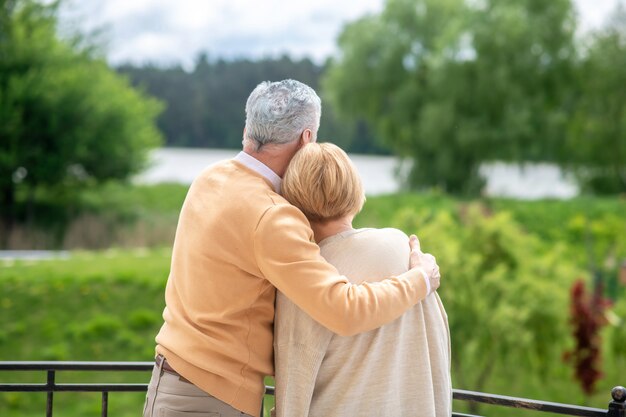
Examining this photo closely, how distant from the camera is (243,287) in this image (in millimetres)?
2100

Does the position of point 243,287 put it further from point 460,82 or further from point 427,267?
point 460,82

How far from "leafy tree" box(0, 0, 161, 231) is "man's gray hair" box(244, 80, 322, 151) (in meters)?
18.8

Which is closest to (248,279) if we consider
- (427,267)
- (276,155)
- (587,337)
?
(276,155)

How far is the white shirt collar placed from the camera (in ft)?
7.07

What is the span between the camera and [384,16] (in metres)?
31.3

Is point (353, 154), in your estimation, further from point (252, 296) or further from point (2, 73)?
point (252, 296)

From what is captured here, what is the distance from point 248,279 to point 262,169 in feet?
0.94

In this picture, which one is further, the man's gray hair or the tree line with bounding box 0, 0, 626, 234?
the tree line with bounding box 0, 0, 626, 234

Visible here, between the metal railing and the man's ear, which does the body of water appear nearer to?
the metal railing

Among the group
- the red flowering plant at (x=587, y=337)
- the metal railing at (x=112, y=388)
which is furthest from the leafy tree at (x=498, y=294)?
the metal railing at (x=112, y=388)

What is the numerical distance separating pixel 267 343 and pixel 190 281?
254mm

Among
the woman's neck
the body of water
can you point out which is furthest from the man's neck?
the body of water

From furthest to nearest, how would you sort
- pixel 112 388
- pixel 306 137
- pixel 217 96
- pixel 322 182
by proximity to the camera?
pixel 217 96 < pixel 112 388 < pixel 306 137 < pixel 322 182

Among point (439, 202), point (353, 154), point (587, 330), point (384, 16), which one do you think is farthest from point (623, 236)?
point (353, 154)
